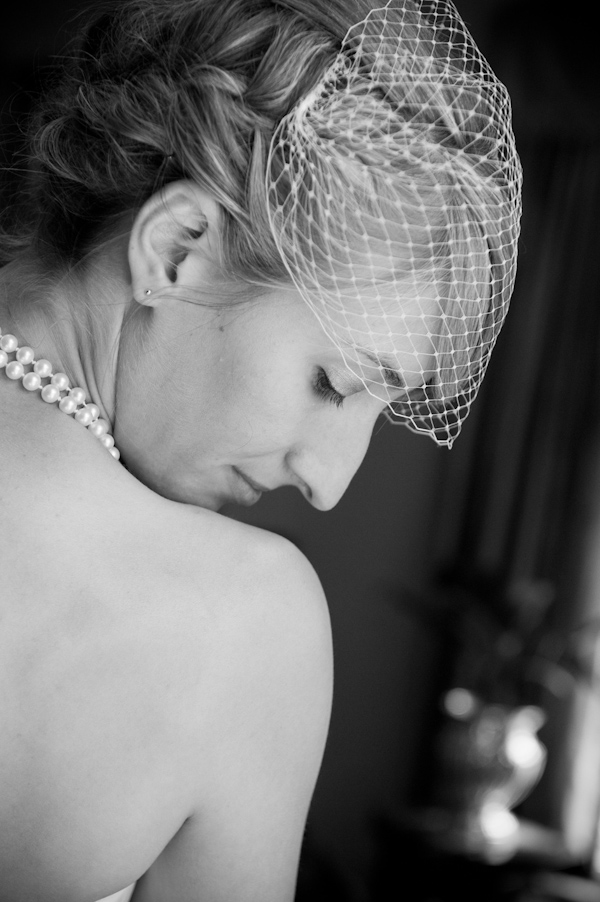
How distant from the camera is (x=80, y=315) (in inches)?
38.9

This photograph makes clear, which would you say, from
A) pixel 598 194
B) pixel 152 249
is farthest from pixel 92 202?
pixel 598 194

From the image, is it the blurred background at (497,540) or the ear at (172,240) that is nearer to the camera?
the ear at (172,240)

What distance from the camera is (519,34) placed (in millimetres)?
3115

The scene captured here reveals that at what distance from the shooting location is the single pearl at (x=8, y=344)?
919mm

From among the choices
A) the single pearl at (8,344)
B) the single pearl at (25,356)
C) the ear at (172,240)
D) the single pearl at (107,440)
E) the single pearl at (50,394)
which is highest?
the ear at (172,240)

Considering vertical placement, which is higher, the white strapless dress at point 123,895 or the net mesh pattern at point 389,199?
the net mesh pattern at point 389,199

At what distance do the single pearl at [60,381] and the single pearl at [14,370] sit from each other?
0.03 meters

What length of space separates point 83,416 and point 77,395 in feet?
0.10

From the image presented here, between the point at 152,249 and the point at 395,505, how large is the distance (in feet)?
7.39

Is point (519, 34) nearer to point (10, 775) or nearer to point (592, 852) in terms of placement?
point (592, 852)

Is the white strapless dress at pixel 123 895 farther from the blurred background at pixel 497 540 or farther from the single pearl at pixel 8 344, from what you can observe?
the blurred background at pixel 497 540

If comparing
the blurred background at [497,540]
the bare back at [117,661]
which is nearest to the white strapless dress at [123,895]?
the bare back at [117,661]

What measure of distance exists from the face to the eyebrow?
0.02 meters

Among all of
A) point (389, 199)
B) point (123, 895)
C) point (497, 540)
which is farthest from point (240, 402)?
point (497, 540)
